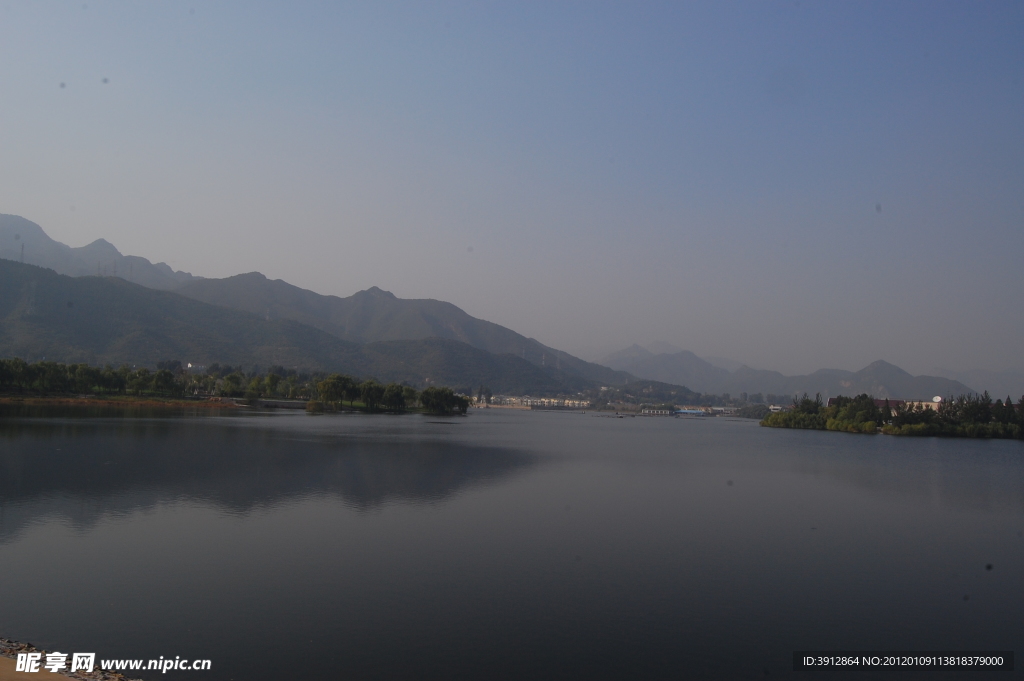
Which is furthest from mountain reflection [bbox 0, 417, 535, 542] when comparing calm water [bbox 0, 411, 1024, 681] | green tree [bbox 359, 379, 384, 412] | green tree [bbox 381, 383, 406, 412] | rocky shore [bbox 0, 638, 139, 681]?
green tree [bbox 381, 383, 406, 412]

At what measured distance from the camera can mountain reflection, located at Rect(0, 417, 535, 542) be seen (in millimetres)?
Answer: 19844

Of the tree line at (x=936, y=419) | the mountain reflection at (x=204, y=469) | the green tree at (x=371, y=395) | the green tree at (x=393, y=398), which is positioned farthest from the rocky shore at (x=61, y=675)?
the green tree at (x=393, y=398)

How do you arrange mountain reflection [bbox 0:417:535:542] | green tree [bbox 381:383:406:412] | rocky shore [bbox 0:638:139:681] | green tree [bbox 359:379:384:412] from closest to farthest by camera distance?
rocky shore [bbox 0:638:139:681] → mountain reflection [bbox 0:417:535:542] → green tree [bbox 359:379:384:412] → green tree [bbox 381:383:406:412]

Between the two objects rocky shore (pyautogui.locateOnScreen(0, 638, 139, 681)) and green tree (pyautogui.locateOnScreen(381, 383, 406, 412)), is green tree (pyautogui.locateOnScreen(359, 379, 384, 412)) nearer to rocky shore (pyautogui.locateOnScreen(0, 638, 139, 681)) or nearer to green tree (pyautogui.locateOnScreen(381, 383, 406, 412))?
green tree (pyautogui.locateOnScreen(381, 383, 406, 412))

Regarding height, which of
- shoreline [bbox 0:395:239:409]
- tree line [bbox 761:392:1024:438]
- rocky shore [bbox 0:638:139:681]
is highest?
tree line [bbox 761:392:1024:438]

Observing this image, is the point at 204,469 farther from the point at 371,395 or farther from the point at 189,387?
the point at 189,387

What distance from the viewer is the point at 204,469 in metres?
26.9

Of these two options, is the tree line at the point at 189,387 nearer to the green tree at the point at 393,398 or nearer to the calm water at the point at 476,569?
the green tree at the point at 393,398

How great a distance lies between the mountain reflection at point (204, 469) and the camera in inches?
781

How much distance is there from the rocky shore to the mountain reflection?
7540 mm

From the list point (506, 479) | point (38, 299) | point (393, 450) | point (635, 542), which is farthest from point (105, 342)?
point (635, 542)

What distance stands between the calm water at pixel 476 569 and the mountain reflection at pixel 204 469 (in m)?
0.19

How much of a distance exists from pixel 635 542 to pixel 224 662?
11.3 metres

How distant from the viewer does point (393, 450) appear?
3938cm
